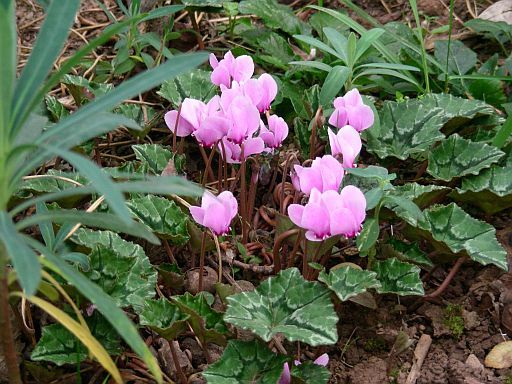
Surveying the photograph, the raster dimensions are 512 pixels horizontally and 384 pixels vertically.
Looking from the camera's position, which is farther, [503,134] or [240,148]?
[503,134]

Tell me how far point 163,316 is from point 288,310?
0.29 meters

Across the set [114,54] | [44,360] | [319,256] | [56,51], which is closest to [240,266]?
[319,256]

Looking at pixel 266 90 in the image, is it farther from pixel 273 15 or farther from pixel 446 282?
pixel 273 15

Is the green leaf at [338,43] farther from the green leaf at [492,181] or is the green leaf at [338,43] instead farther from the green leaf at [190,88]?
the green leaf at [492,181]

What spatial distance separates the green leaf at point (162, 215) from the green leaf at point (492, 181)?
82cm

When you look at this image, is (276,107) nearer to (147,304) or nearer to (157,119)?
(157,119)

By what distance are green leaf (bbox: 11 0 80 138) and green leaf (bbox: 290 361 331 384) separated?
2.78 feet

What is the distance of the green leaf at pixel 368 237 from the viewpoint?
2.09 meters

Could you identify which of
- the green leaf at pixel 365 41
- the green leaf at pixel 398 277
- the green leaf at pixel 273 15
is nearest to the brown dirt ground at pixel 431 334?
the green leaf at pixel 398 277

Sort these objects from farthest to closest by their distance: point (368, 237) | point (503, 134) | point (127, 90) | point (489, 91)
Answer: point (489, 91)
point (503, 134)
point (368, 237)
point (127, 90)

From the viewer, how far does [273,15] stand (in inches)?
123

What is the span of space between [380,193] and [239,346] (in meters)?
0.52

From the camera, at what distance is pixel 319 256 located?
2.10 m

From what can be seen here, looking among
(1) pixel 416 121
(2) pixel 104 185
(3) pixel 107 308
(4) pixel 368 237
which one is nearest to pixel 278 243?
(4) pixel 368 237
